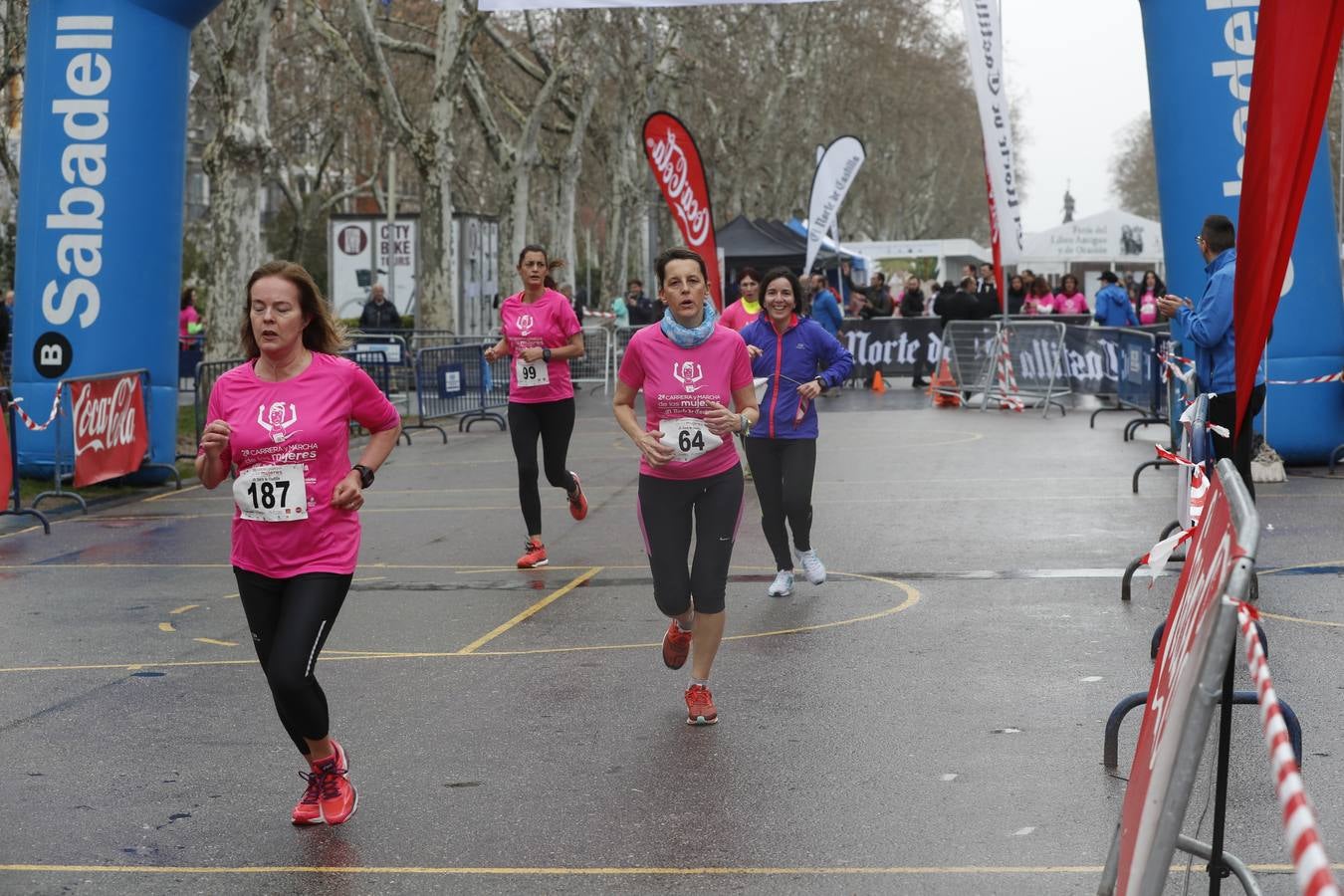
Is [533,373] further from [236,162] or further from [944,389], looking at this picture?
[944,389]

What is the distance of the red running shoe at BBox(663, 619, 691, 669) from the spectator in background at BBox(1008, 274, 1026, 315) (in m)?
26.2

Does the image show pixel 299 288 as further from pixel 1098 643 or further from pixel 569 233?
pixel 569 233

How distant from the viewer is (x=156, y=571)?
11.6m

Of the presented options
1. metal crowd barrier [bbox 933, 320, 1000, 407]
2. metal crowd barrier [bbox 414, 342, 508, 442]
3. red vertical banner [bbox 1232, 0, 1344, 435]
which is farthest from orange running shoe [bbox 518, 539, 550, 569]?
metal crowd barrier [bbox 933, 320, 1000, 407]

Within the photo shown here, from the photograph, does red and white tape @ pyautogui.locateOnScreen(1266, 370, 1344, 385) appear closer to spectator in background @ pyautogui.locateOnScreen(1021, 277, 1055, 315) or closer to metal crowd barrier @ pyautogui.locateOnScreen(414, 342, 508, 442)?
metal crowd barrier @ pyautogui.locateOnScreen(414, 342, 508, 442)

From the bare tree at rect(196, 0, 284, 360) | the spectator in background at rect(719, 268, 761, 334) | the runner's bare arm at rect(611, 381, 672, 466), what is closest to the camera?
the runner's bare arm at rect(611, 381, 672, 466)

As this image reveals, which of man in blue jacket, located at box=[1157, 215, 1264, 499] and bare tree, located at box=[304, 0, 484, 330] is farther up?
bare tree, located at box=[304, 0, 484, 330]

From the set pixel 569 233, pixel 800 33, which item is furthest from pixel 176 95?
pixel 800 33

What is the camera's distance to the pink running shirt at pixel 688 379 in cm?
719

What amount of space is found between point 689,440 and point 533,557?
171 inches

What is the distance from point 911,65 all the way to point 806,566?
6051cm

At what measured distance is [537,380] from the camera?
37.0ft

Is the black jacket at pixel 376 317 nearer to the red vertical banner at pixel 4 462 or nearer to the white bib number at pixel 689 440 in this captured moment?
the red vertical banner at pixel 4 462

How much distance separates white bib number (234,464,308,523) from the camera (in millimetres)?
5637
